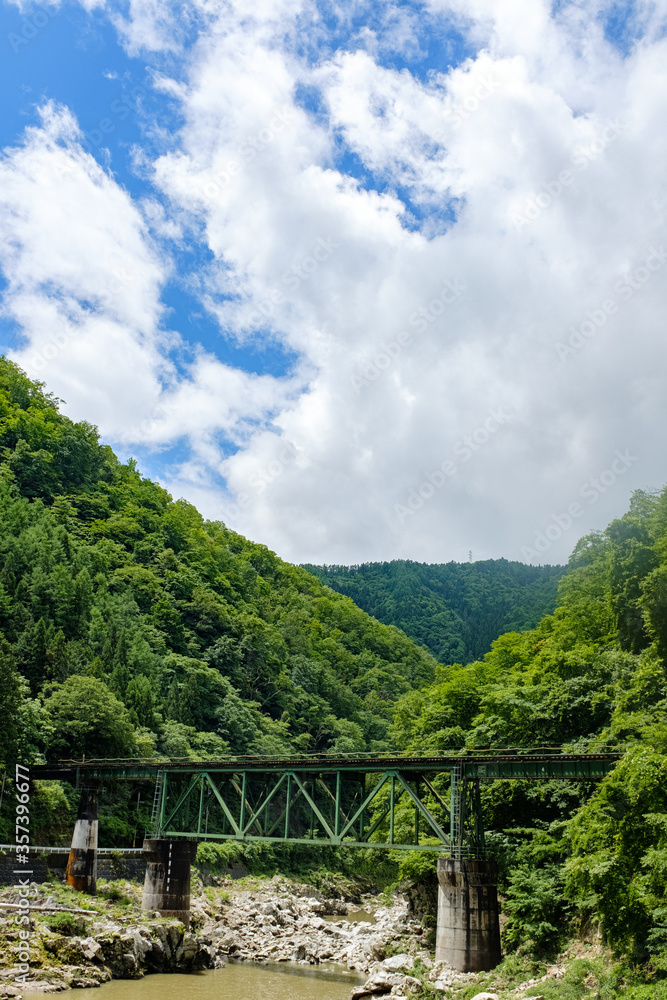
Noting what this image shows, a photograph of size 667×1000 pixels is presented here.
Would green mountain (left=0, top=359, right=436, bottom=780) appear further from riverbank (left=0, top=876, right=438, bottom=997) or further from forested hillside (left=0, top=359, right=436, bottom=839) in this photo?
riverbank (left=0, top=876, right=438, bottom=997)

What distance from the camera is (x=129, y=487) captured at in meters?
124

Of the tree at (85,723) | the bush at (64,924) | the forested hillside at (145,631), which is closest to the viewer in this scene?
the bush at (64,924)

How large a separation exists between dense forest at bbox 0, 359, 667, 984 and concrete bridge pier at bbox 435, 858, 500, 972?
1334 mm

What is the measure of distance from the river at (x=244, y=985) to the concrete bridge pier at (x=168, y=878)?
5132 millimetres

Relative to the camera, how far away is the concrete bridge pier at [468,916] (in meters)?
31.0

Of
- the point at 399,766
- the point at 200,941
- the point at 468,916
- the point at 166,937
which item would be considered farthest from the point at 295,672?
the point at 468,916

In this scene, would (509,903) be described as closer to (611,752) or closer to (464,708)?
(611,752)

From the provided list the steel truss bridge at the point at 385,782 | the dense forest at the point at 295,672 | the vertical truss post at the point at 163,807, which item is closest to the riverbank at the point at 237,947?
the dense forest at the point at 295,672

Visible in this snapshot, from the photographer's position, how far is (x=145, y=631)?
294ft

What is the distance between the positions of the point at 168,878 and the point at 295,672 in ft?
228

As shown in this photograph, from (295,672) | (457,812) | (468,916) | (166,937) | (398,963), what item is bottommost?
(166,937)

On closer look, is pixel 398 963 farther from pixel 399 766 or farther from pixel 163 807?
pixel 163 807

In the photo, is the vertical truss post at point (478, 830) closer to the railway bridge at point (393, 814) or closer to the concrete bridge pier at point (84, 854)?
the railway bridge at point (393, 814)

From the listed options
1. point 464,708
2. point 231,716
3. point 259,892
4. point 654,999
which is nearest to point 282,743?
point 231,716
